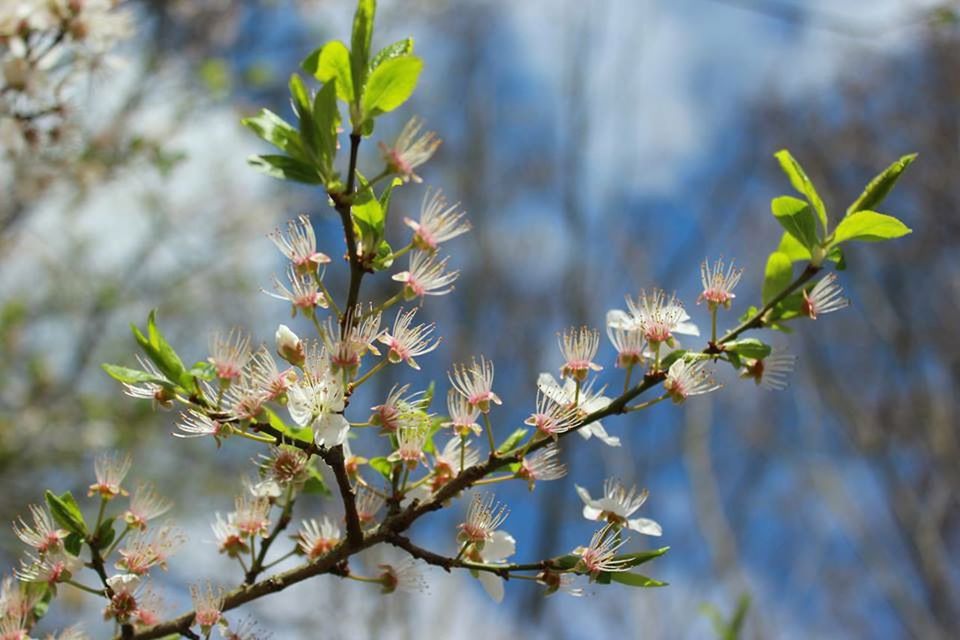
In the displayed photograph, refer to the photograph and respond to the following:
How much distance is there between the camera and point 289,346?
98 cm

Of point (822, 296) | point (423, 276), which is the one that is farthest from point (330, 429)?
point (822, 296)

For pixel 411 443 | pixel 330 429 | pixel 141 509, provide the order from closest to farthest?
pixel 330 429, pixel 411 443, pixel 141 509

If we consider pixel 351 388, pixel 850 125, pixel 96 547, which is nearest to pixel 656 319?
pixel 351 388

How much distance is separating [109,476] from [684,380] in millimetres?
735

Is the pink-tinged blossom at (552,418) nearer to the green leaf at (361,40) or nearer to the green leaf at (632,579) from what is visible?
the green leaf at (632,579)

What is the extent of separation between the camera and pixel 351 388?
0.96 m

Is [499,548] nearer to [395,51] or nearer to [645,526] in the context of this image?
[645,526]

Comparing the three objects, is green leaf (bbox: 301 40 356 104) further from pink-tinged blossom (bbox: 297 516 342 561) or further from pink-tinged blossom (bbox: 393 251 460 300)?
pink-tinged blossom (bbox: 297 516 342 561)

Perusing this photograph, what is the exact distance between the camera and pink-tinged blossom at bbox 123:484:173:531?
1.12 meters

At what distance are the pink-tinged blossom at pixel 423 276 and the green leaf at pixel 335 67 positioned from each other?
0.69 ft

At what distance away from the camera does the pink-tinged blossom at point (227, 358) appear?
0.95 m

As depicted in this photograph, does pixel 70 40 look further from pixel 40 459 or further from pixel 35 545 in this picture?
pixel 40 459

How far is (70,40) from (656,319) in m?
1.50

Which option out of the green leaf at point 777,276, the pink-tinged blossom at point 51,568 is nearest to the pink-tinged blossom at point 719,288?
the green leaf at point 777,276
